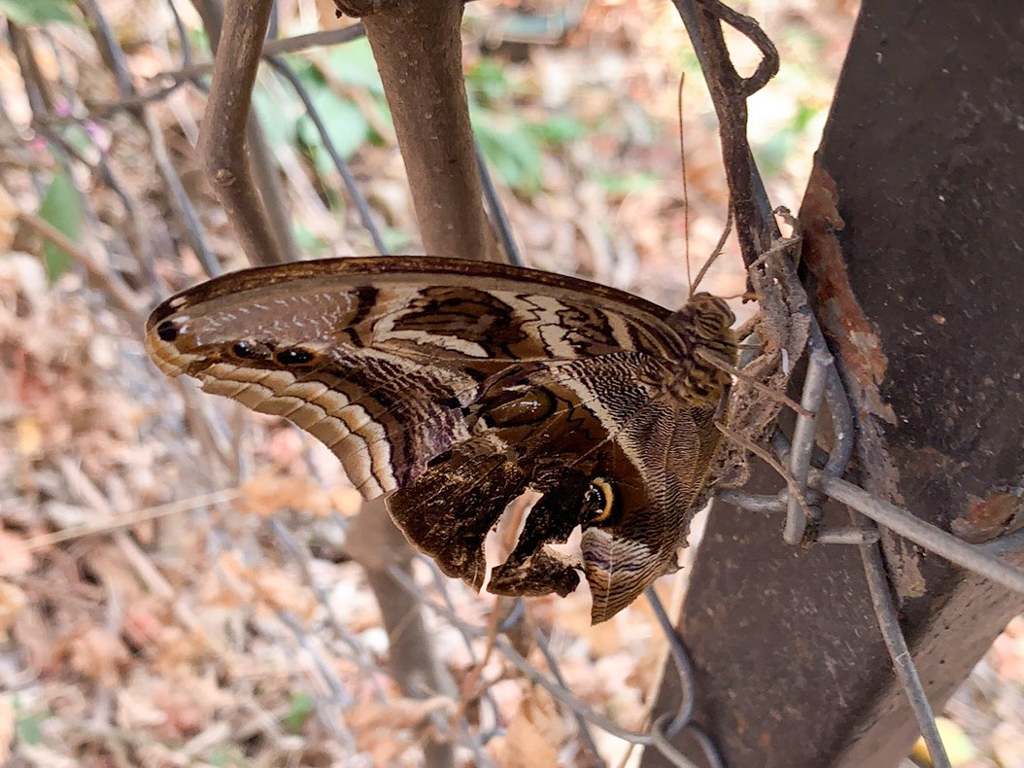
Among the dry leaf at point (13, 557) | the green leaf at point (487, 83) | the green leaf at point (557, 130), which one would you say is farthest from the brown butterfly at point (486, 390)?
the green leaf at point (487, 83)

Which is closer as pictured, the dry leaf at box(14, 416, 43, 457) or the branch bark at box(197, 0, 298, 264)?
the branch bark at box(197, 0, 298, 264)

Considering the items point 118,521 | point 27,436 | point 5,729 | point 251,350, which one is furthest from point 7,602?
point 251,350

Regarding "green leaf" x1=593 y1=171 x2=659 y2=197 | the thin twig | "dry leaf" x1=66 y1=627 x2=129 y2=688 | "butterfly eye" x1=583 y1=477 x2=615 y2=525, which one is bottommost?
"dry leaf" x1=66 y1=627 x2=129 y2=688

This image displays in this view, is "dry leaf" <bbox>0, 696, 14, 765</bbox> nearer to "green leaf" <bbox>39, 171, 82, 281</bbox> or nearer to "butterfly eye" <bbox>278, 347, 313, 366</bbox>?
"green leaf" <bbox>39, 171, 82, 281</bbox>

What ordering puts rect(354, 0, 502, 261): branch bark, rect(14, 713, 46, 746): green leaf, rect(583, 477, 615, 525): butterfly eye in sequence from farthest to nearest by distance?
1. rect(14, 713, 46, 746): green leaf
2. rect(583, 477, 615, 525): butterfly eye
3. rect(354, 0, 502, 261): branch bark

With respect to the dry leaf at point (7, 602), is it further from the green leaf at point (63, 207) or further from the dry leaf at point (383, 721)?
the dry leaf at point (383, 721)

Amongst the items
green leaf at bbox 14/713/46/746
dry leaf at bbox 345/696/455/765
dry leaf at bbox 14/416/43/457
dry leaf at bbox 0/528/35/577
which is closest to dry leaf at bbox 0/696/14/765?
green leaf at bbox 14/713/46/746

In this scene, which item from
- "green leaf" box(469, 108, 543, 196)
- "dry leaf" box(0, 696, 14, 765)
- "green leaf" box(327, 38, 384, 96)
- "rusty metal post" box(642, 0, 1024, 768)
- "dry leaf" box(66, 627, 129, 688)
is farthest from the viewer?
"green leaf" box(469, 108, 543, 196)

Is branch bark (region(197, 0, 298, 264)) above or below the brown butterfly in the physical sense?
above
